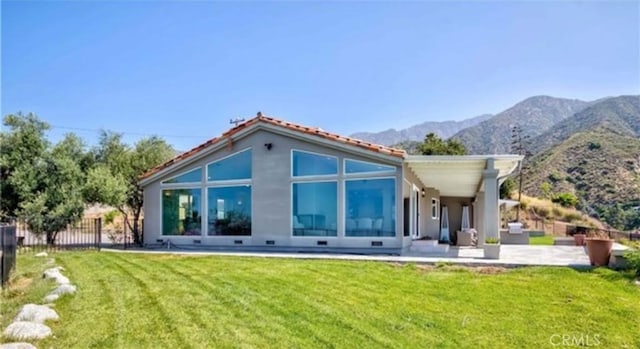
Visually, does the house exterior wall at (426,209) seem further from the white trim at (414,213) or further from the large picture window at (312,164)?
the large picture window at (312,164)

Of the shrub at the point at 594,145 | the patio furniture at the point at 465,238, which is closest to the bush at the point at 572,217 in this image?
the shrub at the point at 594,145

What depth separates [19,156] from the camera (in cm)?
1903

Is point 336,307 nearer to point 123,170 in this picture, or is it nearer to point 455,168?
point 455,168

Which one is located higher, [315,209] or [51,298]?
[315,209]

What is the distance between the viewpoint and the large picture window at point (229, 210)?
16375mm

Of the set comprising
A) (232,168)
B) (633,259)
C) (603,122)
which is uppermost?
(603,122)

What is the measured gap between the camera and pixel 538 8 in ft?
43.9

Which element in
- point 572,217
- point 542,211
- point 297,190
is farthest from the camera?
point 542,211

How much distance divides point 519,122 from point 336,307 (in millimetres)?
92145

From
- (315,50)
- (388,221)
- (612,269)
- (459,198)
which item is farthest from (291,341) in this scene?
(459,198)

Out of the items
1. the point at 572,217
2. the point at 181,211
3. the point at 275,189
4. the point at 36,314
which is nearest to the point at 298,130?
the point at 275,189

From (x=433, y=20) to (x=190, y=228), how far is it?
1109 cm

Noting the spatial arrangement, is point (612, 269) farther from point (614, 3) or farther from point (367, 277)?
point (614, 3)

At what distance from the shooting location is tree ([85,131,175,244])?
18.3 metres
